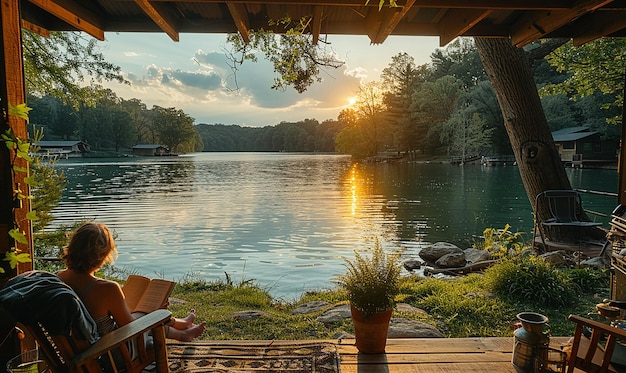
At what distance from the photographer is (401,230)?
45.7 feet

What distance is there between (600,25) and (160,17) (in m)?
3.41

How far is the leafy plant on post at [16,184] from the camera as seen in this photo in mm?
2246

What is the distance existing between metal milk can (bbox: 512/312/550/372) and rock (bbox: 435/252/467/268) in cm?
650

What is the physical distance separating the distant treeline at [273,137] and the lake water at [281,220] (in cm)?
9012

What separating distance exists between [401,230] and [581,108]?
3817cm

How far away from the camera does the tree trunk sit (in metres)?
6.68

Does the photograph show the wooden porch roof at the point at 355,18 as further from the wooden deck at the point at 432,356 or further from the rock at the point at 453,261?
the rock at the point at 453,261

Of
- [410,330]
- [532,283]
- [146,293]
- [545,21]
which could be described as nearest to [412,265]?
[532,283]

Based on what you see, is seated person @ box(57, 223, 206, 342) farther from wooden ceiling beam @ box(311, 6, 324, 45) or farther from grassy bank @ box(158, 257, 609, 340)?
wooden ceiling beam @ box(311, 6, 324, 45)

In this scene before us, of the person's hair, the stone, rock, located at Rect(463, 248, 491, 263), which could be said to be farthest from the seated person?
rock, located at Rect(463, 248, 491, 263)

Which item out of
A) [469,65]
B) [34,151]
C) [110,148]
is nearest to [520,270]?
[34,151]

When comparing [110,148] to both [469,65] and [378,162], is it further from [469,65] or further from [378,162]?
[469,65]

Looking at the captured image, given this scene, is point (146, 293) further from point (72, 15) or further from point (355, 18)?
point (355, 18)

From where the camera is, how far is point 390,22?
2.82 m
